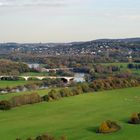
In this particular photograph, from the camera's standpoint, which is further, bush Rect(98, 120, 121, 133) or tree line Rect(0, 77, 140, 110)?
tree line Rect(0, 77, 140, 110)

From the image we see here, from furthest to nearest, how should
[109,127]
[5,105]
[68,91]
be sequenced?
1. [68,91]
2. [5,105]
3. [109,127]

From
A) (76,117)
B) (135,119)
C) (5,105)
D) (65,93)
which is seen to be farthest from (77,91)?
(135,119)

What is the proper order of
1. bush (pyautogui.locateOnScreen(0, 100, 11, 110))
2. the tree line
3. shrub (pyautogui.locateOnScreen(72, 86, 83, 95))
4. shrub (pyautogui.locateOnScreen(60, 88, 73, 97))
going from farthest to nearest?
shrub (pyautogui.locateOnScreen(72, 86, 83, 95)), shrub (pyautogui.locateOnScreen(60, 88, 73, 97)), the tree line, bush (pyautogui.locateOnScreen(0, 100, 11, 110))

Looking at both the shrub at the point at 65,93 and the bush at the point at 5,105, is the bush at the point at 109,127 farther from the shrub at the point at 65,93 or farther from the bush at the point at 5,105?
the shrub at the point at 65,93

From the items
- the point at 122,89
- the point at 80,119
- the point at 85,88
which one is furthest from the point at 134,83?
the point at 80,119

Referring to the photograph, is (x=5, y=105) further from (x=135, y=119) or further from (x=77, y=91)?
(x=135, y=119)

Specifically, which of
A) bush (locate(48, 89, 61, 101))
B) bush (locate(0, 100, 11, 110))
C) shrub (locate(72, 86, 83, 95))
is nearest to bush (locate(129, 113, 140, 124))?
bush (locate(0, 100, 11, 110))

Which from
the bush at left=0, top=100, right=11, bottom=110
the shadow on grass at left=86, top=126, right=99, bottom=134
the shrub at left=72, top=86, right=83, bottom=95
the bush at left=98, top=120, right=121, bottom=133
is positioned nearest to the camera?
the bush at left=98, top=120, right=121, bottom=133

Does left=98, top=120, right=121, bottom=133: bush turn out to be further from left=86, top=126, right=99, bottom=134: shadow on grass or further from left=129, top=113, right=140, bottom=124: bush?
left=129, top=113, right=140, bottom=124: bush

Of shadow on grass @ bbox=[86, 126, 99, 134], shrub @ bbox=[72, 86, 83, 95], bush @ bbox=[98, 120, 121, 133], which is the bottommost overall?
shrub @ bbox=[72, 86, 83, 95]
